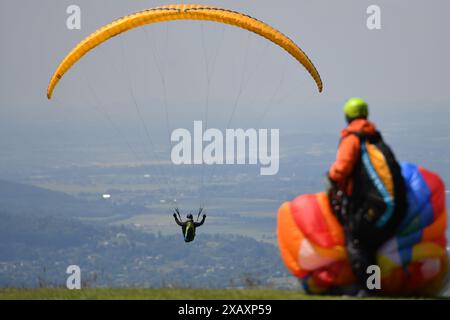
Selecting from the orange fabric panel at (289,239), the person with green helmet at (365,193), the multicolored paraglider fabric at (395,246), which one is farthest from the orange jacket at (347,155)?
the orange fabric panel at (289,239)

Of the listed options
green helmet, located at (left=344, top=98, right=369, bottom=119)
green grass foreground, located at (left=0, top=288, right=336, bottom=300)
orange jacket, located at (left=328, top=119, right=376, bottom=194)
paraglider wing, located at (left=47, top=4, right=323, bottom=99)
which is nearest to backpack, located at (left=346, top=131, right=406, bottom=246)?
orange jacket, located at (left=328, top=119, right=376, bottom=194)

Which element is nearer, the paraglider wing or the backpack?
the backpack

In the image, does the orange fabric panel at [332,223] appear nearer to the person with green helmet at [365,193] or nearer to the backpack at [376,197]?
the person with green helmet at [365,193]

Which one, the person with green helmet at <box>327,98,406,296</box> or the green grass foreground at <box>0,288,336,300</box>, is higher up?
the person with green helmet at <box>327,98,406,296</box>

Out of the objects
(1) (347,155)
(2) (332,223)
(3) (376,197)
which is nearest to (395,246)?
(3) (376,197)

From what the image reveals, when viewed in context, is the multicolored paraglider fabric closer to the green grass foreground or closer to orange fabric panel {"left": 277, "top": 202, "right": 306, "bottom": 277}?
orange fabric panel {"left": 277, "top": 202, "right": 306, "bottom": 277}

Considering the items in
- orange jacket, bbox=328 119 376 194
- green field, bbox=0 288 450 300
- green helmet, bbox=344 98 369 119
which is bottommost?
green field, bbox=0 288 450 300

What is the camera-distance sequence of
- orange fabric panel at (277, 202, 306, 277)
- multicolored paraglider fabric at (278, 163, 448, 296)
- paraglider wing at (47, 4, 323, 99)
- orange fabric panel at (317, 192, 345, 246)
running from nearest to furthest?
multicolored paraglider fabric at (278, 163, 448, 296), orange fabric panel at (317, 192, 345, 246), orange fabric panel at (277, 202, 306, 277), paraglider wing at (47, 4, 323, 99)

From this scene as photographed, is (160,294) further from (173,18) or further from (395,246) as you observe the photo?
(173,18)
